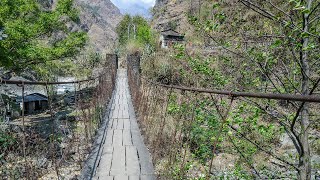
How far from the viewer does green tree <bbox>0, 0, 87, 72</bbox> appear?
35.4 feet

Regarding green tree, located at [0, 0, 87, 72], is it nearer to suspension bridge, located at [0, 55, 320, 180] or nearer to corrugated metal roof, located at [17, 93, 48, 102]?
corrugated metal roof, located at [17, 93, 48, 102]

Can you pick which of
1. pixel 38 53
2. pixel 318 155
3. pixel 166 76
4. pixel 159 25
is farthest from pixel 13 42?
pixel 159 25

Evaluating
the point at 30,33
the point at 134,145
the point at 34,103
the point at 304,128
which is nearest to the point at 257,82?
the point at 304,128

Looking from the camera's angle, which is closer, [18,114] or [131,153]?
[131,153]

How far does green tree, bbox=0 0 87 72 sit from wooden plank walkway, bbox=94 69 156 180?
586 centimetres

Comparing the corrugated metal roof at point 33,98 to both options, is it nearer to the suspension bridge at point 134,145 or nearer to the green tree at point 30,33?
the green tree at point 30,33

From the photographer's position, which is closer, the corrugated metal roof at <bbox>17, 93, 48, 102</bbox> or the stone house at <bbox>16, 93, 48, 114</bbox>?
the stone house at <bbox>16, 93, 48, 114</bbox>

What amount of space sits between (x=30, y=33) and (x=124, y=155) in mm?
9606

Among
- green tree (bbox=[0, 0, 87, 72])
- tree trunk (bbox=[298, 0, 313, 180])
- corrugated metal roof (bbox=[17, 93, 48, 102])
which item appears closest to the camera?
tree trunk (bbox=[298, 0, 313, 180])

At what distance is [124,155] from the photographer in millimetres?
4188

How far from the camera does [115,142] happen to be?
4.82 metres

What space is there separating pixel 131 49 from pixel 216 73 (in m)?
16.1

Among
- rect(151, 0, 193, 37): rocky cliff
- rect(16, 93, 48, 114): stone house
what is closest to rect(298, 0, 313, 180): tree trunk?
rect(16, 93, 48, 114): stone house

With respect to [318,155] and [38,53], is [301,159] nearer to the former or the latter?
[318,155]
